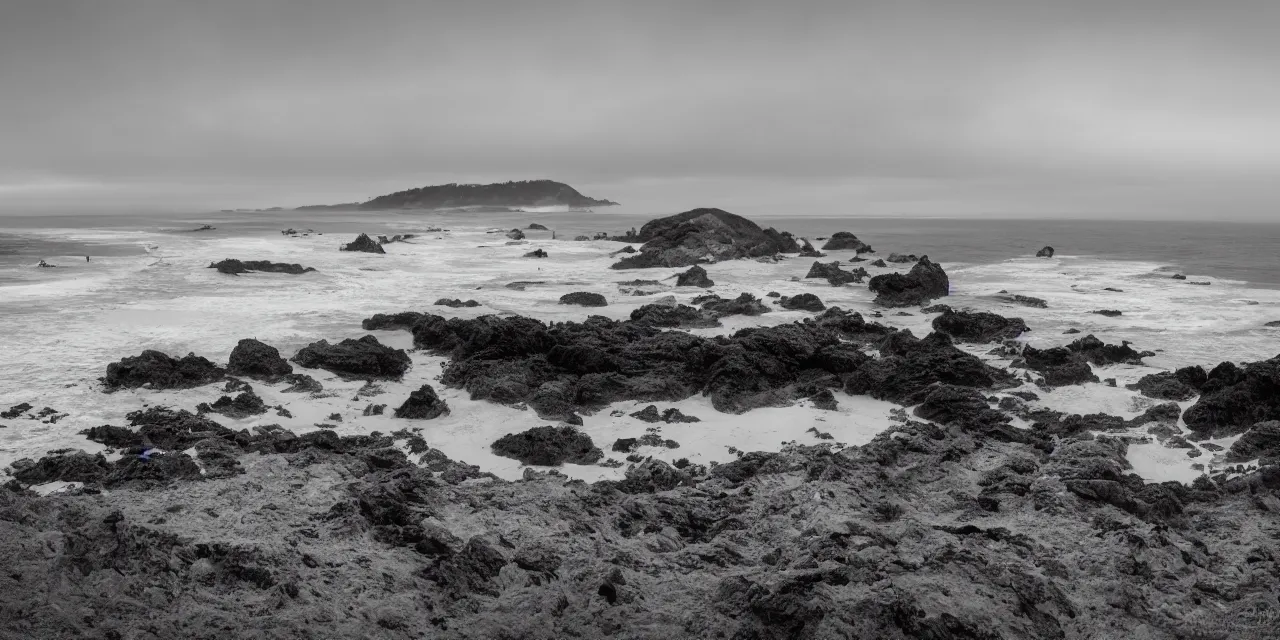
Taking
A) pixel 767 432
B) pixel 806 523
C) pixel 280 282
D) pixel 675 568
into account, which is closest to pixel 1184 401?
pixel 767 432

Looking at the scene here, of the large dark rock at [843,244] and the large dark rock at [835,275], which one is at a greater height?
the large dark rock at [843,244]

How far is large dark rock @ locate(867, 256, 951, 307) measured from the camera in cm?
2067

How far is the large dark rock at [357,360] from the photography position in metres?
11.6

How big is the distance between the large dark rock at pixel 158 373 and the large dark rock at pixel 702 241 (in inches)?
889

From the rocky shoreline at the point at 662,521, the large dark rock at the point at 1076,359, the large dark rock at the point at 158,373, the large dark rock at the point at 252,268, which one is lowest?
the rocky shoreline at the point at 662,521

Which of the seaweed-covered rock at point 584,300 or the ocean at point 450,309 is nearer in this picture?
the ocean at point 450,309

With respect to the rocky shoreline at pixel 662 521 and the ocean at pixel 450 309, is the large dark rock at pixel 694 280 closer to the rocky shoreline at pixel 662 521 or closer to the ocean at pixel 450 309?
the ocean at pixel 450 309

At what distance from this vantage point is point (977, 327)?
50.3ft

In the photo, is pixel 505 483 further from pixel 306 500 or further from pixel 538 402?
pixel 538 402

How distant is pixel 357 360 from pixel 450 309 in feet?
25.1

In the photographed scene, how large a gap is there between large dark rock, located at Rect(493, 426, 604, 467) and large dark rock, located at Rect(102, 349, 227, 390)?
16.2ft

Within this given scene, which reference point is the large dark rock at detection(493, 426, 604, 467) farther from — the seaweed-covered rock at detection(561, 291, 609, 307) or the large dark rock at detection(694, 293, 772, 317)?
the seaweed-covered rock at detection(561, 291, 609, 307)

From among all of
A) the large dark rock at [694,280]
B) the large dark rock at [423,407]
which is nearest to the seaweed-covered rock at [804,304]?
the large dark rock at [694,280]

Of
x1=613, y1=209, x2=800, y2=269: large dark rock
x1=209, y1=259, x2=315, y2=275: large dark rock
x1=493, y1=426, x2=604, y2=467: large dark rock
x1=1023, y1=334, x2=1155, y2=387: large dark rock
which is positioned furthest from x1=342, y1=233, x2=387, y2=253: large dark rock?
x1=1023, y1=334, x2=1155, y2=387: large dark rock
